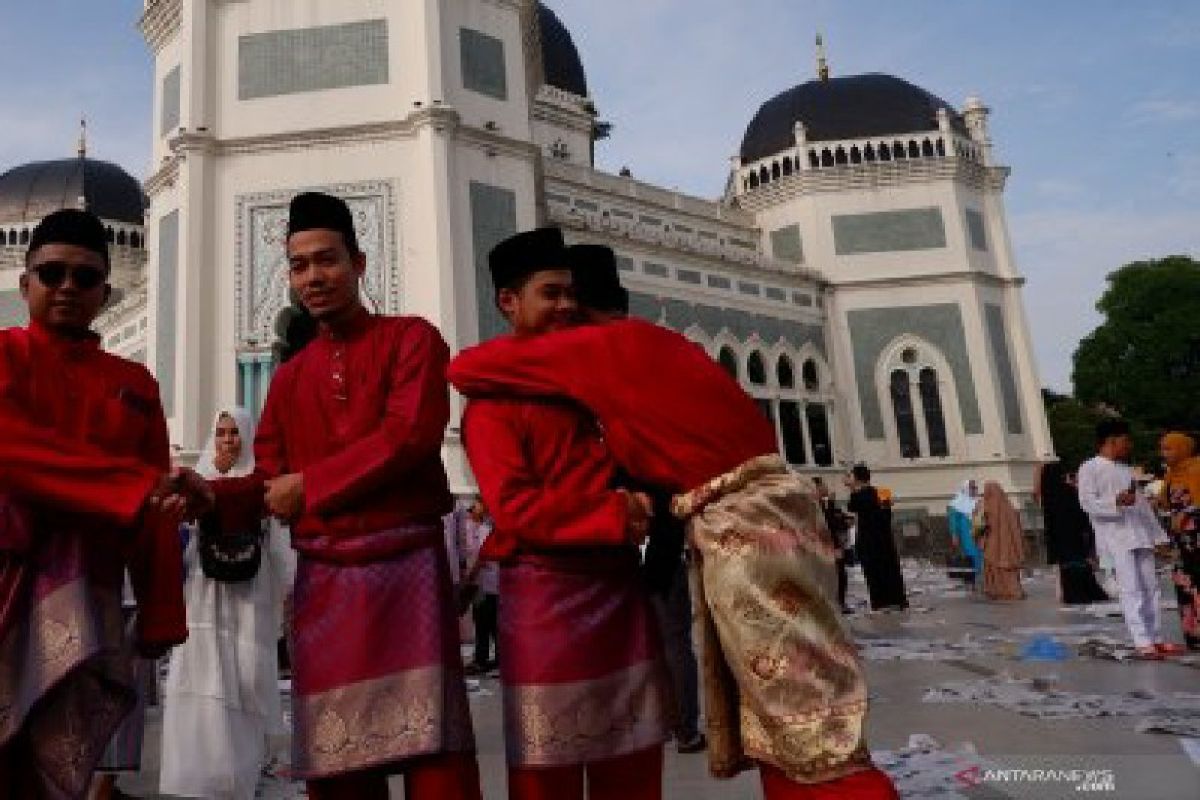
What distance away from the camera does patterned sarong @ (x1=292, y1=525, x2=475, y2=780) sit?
1714 millimetres

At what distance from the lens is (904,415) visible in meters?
25.2

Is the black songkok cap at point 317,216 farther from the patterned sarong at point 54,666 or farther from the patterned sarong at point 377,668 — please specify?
the patterned sarong at point 54,666

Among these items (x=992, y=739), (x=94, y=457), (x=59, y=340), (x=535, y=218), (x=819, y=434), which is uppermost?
(x=535, y=218)

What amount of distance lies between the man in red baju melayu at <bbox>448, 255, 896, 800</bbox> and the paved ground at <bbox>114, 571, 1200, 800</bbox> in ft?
4.45

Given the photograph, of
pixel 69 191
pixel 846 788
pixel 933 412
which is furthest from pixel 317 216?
pixel 69 191

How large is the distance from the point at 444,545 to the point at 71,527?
83cm

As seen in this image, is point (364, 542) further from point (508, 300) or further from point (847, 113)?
point (847, 113)

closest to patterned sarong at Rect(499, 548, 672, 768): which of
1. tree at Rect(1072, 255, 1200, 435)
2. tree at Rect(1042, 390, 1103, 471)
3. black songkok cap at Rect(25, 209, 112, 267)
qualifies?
black songkok cap at Rect(25, 209, 112, 267)

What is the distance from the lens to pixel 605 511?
68.6 inches

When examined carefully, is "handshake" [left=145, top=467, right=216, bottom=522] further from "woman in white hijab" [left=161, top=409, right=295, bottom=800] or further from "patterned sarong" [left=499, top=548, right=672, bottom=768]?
"woman in white hijab" [left=161, top=409, right=295, bottom=800]

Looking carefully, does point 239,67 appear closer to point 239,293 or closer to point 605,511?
point 239,293

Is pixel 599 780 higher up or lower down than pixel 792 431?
lower down

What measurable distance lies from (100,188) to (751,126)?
22683 millimetres

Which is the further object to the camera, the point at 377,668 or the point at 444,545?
the point at 444,545
